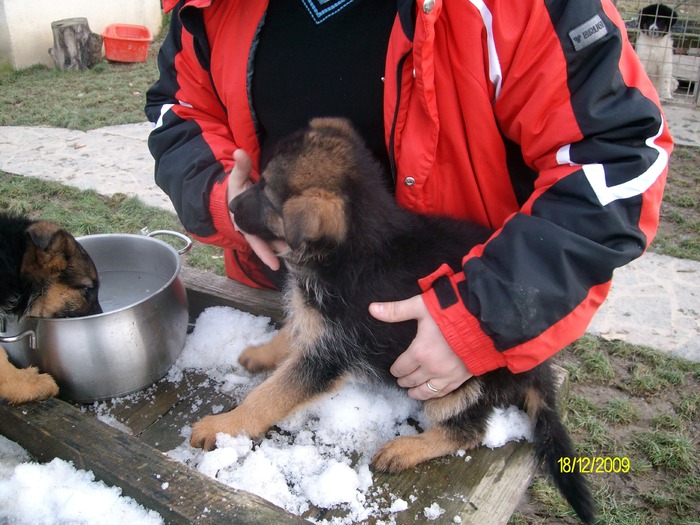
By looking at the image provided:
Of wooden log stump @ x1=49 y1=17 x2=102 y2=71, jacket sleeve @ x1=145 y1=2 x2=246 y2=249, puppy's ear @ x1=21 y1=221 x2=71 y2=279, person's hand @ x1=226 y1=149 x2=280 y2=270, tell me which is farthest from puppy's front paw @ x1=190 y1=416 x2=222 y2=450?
wooden log stump @ x1=49 y1=17 x2=102 y2=71

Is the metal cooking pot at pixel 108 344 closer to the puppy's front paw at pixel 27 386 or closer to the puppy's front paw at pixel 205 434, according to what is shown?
the puppy's front paw at pixel 27 386

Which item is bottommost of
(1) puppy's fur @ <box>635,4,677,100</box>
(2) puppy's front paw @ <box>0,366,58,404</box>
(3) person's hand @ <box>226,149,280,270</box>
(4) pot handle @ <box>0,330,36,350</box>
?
(1) puppy's fur @ <box>635,4,677,100</box>

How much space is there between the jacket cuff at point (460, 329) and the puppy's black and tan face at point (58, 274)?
1.47m

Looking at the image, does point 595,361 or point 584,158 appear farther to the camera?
point 595,361

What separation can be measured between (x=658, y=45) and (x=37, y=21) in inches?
368

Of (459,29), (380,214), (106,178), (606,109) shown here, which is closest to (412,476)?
(380,214)

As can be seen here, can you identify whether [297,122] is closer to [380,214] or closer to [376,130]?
[376,130]

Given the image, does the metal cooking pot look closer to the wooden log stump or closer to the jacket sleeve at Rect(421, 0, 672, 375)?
the jacket sleeve at Rect(421, 0, 672, 375)

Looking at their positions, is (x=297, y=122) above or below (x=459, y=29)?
below

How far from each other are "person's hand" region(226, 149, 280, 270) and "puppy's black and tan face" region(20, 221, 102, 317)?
0.68 metres

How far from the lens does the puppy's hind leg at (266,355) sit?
2.41m

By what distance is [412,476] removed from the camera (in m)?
1.86

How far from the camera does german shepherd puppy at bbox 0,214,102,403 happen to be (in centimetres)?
252

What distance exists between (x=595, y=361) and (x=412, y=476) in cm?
240
